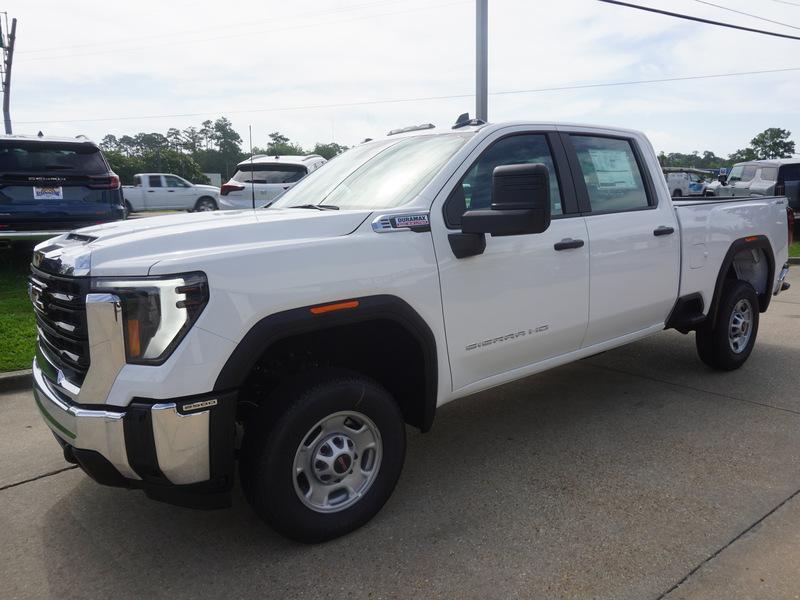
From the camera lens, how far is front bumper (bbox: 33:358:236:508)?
2.46 meters

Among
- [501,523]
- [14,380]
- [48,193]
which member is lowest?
[501,523]

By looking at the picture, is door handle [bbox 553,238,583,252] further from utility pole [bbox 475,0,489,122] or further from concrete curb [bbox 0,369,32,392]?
utility pole [bbox 475,0,489,122]

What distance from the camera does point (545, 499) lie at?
3.39m

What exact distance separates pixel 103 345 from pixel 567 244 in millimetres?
2481

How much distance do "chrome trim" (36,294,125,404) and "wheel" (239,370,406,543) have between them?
1.97 feet

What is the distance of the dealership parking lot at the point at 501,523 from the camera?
272 centimetres

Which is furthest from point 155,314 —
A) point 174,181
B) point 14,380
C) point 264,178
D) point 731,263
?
point 174,181

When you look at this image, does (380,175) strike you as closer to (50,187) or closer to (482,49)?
(50,187)

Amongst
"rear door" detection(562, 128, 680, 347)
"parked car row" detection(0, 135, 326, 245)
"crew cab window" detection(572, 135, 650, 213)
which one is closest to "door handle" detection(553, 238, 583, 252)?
"rear door" detection(562, 128, 680, 347)

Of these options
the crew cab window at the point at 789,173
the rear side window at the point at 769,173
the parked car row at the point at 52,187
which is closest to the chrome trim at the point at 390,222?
the parked car row at the point at 52,187

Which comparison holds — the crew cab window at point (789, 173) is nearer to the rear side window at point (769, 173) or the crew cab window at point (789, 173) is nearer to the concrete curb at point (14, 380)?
the rear side window at point (769, 173)

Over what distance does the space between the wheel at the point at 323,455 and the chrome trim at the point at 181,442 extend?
253 millimetres

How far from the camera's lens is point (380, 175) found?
12.1 feet

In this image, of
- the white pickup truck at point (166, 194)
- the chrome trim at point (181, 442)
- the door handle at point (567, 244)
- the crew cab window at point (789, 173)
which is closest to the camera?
the chrome trim at point (181, 442)
